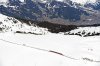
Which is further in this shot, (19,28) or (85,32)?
(85,32)

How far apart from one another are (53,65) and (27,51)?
0.84 m

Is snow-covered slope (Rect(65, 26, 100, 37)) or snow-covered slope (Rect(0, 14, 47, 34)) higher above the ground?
snow-covered slope (Rect(0, 14, 47, 34))

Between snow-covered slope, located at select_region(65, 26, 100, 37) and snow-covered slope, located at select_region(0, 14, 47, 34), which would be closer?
snow-covered slope, located at select_region(0, 14, 47, 34)

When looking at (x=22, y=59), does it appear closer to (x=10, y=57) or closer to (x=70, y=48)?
(x=10, y=57)

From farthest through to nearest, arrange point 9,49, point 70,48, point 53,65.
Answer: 1. point 70,48
2. point 9,49
3. point 53,65

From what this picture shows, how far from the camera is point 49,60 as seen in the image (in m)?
7.27

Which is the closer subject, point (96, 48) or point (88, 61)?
point (88, 61)

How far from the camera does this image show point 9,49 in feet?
25.2

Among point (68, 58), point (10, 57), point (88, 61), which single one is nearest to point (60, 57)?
point (68, 58)

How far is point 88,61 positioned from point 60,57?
717 millimetres

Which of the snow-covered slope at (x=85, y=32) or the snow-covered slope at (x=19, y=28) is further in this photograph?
the snow-covered slope at (x=85, y=32)

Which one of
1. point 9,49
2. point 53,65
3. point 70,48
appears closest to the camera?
point 53,65

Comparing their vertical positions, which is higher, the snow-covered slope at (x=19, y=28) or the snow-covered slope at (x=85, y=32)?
the snow-covered slope at (x=19, y=28)

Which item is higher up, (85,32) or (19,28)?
(19,28)
